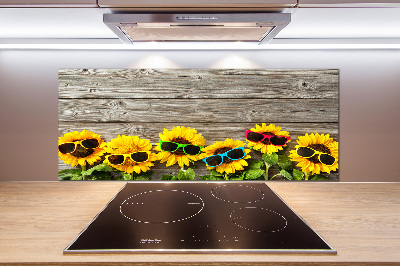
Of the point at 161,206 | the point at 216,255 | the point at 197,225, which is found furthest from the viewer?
the point at 161,206

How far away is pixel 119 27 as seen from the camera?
3.02 feet

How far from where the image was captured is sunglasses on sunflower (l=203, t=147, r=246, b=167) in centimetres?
Result: 128

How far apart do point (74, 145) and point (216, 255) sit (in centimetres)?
96

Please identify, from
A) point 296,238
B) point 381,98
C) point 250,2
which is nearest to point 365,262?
point 296,238

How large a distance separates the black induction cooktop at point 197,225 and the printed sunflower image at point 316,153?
13.2 inches

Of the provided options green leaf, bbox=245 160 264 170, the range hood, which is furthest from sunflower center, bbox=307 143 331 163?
the range hood

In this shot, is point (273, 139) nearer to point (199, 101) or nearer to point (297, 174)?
point (297, 174)

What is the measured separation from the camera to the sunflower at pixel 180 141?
50.8 inches

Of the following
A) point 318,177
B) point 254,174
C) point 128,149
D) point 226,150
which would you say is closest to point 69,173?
point 128,149

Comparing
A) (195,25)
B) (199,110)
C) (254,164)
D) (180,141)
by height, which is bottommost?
(254,164)

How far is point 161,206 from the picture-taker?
0.89 meters

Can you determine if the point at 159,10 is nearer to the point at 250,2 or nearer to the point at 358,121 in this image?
the point at 250,2

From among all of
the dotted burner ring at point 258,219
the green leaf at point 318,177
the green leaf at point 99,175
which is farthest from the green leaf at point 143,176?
the green leaf at point 318,177

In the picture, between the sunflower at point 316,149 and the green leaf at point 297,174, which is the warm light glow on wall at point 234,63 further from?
the green leaf at point 297,174
